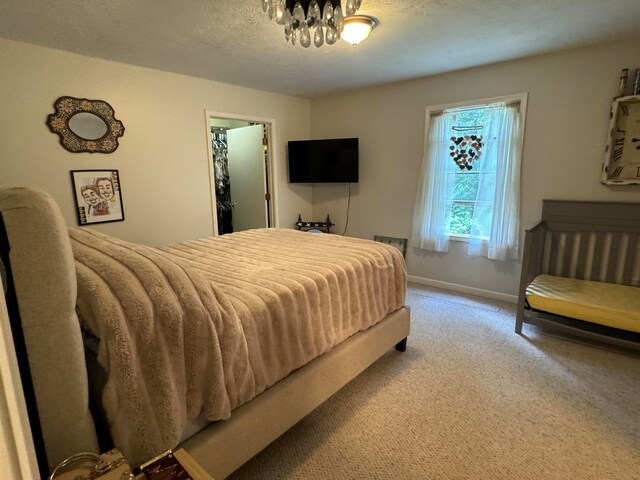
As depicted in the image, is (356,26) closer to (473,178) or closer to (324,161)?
(473,178)

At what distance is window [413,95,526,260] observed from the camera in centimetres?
325

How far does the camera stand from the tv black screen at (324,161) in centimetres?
430

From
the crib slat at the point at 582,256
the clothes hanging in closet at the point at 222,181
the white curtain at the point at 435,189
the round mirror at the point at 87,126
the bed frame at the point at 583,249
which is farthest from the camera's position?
the clothes hanging in closet at the point at 222,181

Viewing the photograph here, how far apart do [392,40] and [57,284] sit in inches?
108

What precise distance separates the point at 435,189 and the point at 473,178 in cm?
40

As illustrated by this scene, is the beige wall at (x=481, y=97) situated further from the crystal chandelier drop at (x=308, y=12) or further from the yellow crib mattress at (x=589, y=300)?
the crystal chandelier drop at (x=308, y=12)

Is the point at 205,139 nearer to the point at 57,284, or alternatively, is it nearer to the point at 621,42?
the point at 57,284

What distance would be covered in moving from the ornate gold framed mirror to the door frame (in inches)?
36.8

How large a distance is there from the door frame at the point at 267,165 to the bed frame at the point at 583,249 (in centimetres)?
309

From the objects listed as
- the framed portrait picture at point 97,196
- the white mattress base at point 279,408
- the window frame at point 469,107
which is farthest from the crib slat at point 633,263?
the framed portrait picture at point 97,196

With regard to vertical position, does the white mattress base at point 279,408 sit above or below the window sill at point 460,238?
below

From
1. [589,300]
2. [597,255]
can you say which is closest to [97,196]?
[589,300]

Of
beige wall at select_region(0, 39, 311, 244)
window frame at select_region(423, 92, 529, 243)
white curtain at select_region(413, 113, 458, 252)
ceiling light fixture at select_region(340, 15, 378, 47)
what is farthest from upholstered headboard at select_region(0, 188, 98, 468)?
window frame at select_region(423, 92, 529, 243)

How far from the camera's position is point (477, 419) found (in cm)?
186
